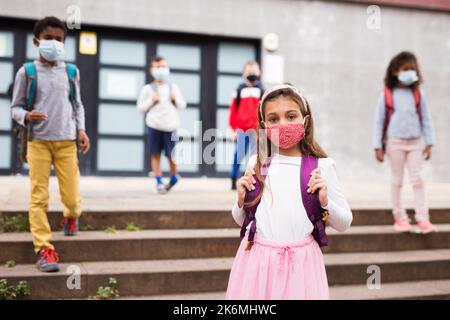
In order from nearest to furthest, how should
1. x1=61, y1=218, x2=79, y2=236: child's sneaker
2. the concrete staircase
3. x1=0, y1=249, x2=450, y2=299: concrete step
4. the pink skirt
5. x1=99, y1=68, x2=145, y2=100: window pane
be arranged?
the pink skirt → x1=0, y1=249, x2=450, y2=299: concrete step → the concrete staircase → x1=61, y1=218, x2=79, y2=236: child's sneaker → x1=99, y1=68, x2=145, y2=100: window pane

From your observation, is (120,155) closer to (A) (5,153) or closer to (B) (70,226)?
(A) (5,153)

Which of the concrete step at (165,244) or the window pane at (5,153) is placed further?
the window pane at (5,153)

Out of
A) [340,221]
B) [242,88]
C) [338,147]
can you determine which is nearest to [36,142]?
[340,221]

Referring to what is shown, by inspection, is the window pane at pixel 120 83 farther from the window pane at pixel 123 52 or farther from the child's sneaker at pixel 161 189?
the child's sneaker at pixel 161 189

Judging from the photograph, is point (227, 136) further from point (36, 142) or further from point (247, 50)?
point (36, 142)

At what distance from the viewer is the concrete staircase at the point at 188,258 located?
195 inches

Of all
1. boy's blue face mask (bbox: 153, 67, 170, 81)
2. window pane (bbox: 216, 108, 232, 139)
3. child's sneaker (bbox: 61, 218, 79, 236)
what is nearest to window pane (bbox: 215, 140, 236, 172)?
window pane (bbox: 216, 108, 232, 139)

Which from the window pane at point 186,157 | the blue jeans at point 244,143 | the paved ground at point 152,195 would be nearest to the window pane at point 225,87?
the window pane at point 186,157

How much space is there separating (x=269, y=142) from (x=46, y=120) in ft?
8.78

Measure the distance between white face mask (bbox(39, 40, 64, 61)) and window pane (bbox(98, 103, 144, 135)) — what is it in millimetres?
5764

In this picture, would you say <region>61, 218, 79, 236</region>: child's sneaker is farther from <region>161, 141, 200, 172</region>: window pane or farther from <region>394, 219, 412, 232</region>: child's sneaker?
<region>161, 141, 200, 172</region>: window pane

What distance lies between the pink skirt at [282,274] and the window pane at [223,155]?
8.46 metres

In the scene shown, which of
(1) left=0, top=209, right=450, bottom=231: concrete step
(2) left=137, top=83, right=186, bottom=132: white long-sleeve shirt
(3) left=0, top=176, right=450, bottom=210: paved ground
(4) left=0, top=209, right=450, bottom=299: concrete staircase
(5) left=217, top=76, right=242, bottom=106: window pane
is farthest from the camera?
(5) left=217, top=76, right=242, bottom=106: window pane

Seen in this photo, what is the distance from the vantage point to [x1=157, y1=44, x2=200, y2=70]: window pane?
10.8m
